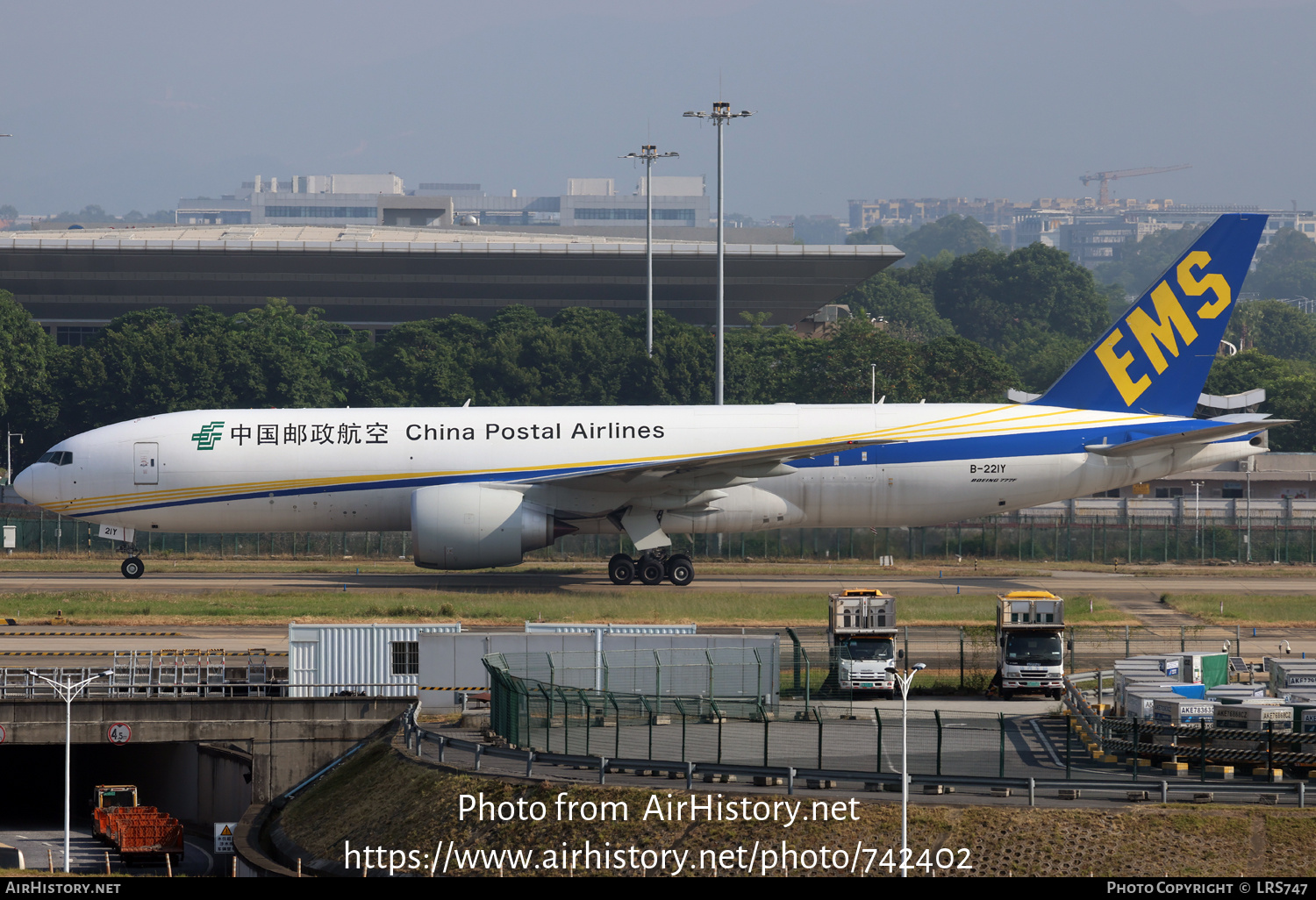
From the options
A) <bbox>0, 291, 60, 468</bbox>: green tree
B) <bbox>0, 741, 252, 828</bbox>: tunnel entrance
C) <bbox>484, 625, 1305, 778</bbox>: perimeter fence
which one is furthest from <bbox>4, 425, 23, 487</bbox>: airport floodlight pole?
<bbox>484, 625, 1305, 778</bbox>: perimeter fence

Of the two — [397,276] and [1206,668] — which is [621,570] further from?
[397,276]

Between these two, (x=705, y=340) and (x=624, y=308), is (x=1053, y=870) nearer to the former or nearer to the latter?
(x=705, y=340)

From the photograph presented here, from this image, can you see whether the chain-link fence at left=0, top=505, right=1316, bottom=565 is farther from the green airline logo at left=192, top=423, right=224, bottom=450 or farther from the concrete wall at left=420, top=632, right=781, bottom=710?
the concrete wall at left=420, top=632, right=781, bottom=710

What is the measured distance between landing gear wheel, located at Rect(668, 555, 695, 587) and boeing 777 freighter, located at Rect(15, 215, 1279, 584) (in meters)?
0.07

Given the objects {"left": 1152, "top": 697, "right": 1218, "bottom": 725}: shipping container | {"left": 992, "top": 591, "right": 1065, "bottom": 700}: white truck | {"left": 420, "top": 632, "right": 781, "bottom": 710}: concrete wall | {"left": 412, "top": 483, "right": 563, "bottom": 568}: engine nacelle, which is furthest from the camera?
{"left": 412, "top": 483, "right": 563, "bottom": 568}: engine nacelle

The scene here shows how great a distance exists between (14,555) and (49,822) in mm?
27198

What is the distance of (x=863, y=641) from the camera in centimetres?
3491

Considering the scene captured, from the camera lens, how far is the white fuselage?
4844 cm

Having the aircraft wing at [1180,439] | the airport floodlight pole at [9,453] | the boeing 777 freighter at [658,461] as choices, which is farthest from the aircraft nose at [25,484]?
the airport floodlight pole at [9,453]

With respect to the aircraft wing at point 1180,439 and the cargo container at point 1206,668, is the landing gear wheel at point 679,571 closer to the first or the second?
the aircraft wing at point 1180,439

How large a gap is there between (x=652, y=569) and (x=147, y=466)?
17.8m

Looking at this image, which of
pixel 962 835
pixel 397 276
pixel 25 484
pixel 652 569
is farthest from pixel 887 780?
pixel 397 276

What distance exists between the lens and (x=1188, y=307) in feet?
169

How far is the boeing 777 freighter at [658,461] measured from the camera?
48156 mm
